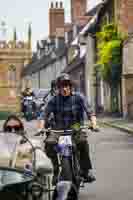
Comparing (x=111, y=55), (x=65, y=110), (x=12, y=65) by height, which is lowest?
(x=12, y=65)

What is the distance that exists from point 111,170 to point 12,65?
353 feet

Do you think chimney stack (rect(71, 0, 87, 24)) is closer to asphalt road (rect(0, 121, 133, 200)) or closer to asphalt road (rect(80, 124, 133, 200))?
asphalt road (rect(80, 124, 133, 200))

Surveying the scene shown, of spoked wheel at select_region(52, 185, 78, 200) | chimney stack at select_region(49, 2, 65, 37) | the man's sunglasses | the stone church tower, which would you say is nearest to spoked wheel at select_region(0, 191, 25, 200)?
spoked wheel at select_region(52, 185, 78, 200)

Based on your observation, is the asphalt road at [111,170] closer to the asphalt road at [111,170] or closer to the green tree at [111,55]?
the asphalt road at [111,170]

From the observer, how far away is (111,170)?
44.3 ft

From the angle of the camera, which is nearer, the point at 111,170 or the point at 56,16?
the point at 111,170

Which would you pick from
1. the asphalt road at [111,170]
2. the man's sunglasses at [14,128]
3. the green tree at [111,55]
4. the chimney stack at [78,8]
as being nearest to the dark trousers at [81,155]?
the man's sunglasses at [14,128]

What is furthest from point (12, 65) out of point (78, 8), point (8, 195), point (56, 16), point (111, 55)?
point (8, 195)

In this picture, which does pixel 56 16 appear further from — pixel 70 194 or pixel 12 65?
pixel 70 194

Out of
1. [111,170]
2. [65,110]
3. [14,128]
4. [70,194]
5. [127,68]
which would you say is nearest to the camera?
[70,194]

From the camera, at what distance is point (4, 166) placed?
5980 millimetres

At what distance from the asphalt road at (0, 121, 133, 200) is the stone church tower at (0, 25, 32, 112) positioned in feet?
308

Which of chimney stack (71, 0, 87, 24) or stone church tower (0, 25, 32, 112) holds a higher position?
chimney stack (71, 0, 87, 24)

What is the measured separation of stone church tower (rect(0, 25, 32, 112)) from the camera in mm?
116438
